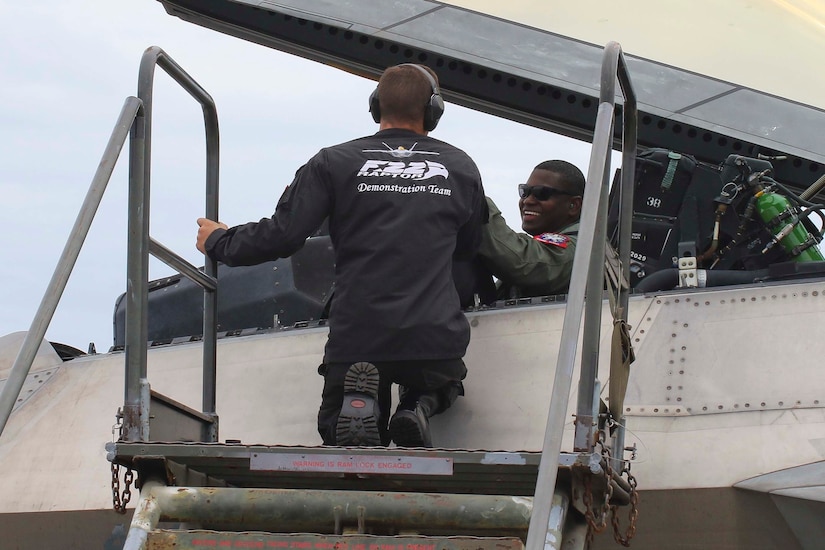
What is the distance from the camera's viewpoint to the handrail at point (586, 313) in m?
2.72

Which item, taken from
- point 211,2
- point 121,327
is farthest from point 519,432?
point 211,2

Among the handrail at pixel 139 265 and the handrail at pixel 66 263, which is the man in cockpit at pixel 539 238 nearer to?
the handrail at pixel 139 265

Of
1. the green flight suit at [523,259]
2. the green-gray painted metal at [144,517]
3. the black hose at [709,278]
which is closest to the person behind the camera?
the green-gray painted metal at [144,517]

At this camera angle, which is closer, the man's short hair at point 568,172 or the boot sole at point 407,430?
the boot sole at point 407,430

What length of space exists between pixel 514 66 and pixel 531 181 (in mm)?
1195

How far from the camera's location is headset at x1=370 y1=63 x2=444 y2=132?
410cm

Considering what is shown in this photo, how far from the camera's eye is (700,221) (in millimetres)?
5160

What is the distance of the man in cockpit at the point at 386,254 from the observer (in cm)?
370

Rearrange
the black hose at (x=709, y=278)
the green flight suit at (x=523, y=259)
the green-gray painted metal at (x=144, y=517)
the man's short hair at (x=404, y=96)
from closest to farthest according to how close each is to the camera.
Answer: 1. the green-gray painted metal at (x=144, y=517)
2. the man's short hair at (x=404, y=96)
3. the green flight suit at (x=523, y=259)
4. the black hose at (x=709, y=278)

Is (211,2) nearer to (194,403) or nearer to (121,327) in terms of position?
(121,327)

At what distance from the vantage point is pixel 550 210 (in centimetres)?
541

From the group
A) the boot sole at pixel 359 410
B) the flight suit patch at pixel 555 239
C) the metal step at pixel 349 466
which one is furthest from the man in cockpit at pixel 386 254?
the flight suit patch at pixel 555 239

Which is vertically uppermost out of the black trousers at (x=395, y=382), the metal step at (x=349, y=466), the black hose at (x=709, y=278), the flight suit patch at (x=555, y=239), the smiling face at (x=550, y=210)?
the smiling face at (x=550, y=210)

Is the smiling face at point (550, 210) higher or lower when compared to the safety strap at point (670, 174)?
lower
